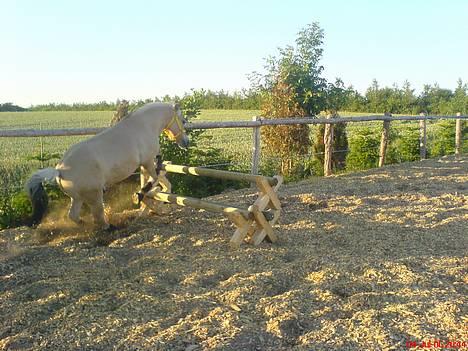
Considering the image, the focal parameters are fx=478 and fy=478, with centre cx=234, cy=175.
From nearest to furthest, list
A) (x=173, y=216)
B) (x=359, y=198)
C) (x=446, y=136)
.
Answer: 1. (x=173, y=216)
2. (x=359, y=198)
3. (x=446, y=136)

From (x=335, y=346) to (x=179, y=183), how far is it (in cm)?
534

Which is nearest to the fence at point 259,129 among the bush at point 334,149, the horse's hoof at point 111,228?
the bush at point 334,149

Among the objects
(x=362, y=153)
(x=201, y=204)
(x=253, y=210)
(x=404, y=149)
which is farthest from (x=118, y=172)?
(x=404, y=149)

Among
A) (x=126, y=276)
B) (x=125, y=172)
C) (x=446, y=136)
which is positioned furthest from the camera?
(x=446, y=136)

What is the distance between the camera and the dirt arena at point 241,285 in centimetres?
312

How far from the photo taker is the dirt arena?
3119 millimetres

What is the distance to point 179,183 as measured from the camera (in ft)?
26.2

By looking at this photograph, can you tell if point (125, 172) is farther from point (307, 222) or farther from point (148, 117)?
point (307, 222)

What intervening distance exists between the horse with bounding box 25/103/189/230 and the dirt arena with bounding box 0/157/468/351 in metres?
0.46

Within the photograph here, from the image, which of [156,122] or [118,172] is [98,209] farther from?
[156,122]

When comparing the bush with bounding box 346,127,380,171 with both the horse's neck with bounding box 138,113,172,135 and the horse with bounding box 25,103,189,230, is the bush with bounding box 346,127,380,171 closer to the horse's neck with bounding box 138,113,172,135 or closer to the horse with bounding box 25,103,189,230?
the horse's neck with bounding box 138,113,172,135

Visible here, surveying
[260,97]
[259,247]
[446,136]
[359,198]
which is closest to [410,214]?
[359,198]

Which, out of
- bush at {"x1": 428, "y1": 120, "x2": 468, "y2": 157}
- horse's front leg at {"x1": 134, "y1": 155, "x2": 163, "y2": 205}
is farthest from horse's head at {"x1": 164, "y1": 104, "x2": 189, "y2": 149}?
bush at {"x1": 428, "y1": 120, "x2": 468, "y2": 157}

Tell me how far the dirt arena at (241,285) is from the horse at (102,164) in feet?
1.51
